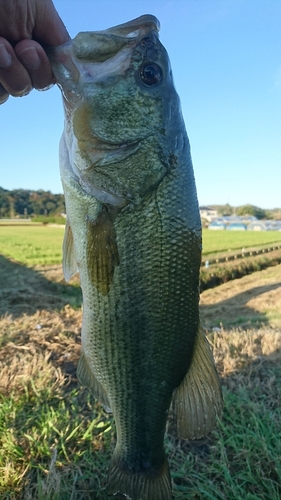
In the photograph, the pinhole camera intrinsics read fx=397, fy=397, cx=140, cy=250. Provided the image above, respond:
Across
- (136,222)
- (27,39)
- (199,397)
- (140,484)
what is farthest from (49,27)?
(140,484)

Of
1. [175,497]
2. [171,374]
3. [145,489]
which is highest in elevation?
[171,374]

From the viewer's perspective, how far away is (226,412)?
141 inches

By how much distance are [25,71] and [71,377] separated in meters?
3.04

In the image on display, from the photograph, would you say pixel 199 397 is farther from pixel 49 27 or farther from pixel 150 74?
pixel 49 27

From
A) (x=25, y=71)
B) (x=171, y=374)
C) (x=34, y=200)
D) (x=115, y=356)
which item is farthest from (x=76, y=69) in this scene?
(x=34, y=200)

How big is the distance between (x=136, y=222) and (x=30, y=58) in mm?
965

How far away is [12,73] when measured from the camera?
6.70ft

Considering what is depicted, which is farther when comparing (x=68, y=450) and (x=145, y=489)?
(x=68, y=450)

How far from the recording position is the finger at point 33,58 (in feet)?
6.32

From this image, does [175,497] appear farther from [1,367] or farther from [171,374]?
[1,367]

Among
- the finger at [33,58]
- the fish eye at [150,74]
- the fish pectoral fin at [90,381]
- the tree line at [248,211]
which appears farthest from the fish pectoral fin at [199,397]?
the tree line at [248,211]

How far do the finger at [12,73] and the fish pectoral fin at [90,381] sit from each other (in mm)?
1471

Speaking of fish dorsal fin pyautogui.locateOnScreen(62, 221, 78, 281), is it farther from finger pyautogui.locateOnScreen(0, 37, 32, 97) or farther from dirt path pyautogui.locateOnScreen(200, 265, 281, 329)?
dirt path pyautogui.locateOnScreen(200, 265, 281, 329)

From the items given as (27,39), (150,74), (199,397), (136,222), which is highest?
(27,39)
